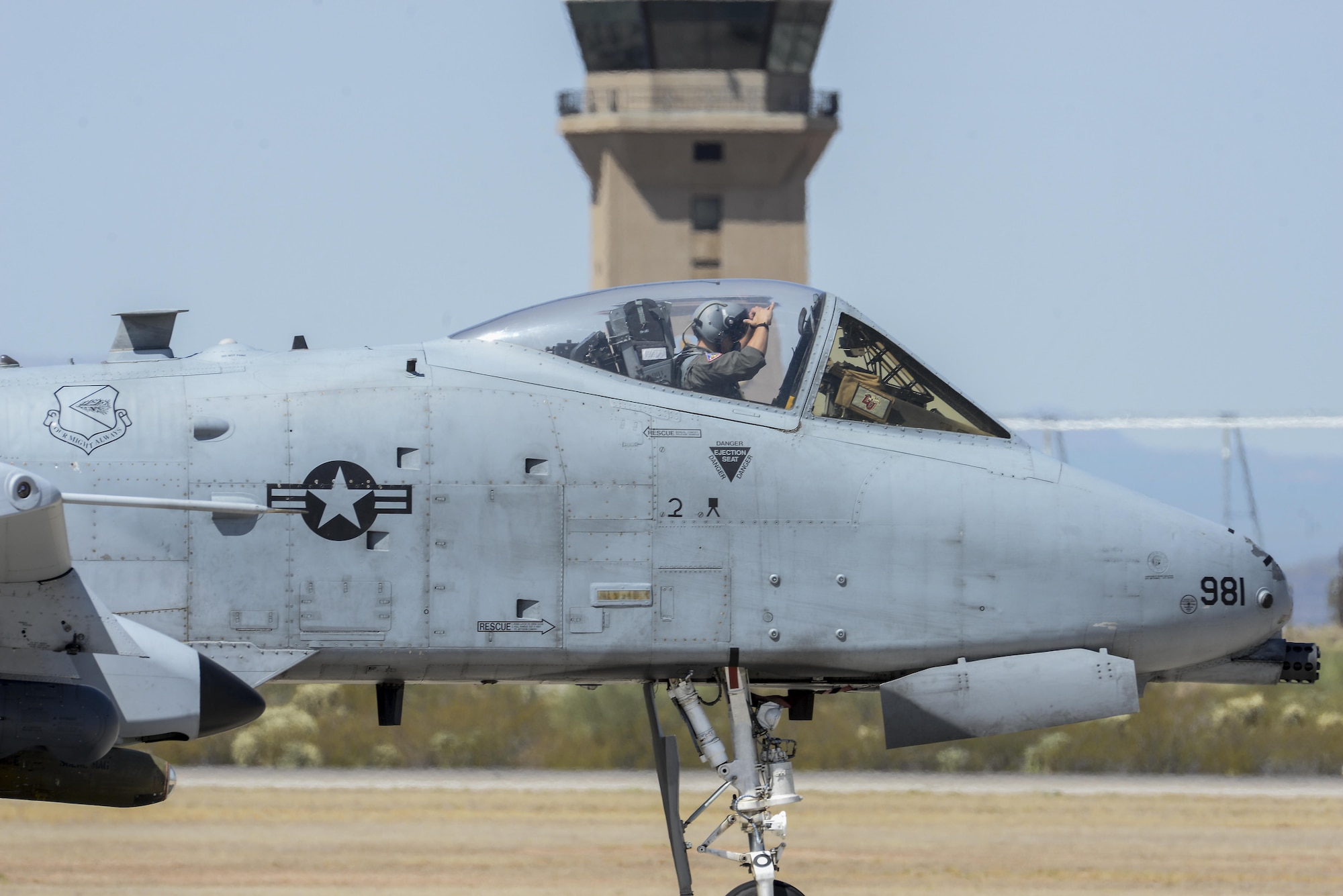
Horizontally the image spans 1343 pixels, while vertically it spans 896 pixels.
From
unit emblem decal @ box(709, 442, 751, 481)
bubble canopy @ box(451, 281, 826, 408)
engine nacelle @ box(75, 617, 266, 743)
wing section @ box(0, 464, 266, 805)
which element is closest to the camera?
wing section @ box(0, 464, 266, 805)

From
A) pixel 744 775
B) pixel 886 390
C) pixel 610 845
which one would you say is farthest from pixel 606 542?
pixel 610 845

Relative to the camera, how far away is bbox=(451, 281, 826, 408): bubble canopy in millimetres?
10258

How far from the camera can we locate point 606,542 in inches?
390

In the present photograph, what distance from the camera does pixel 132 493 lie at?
9.62 metres

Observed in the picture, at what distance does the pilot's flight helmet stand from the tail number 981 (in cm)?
308

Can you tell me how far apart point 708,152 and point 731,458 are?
6853cm

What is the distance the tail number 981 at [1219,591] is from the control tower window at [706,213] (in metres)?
68.3

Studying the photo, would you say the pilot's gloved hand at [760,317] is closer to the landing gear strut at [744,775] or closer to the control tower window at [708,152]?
the landing gear strut at [744,775]

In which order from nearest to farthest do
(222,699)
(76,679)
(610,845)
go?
(76,679) < (222,699) < (610,845)

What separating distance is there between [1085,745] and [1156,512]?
48.5ft

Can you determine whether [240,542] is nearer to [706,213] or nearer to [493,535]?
[493,535]

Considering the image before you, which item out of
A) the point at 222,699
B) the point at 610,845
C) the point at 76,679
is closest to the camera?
the point at 76,679

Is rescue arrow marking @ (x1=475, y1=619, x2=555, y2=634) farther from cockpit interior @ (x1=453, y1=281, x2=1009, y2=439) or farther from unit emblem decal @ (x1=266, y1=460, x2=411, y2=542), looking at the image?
cockpit interior @ (x1=453, y1=281, x2=1009, y2=439)

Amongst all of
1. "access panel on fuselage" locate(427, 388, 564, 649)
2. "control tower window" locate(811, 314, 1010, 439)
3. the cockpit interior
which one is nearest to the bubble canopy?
the cockpit interior
